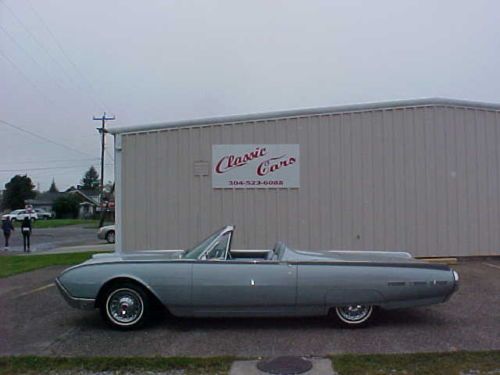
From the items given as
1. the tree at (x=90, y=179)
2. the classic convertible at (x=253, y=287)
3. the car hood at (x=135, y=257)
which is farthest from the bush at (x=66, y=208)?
the classic convertible at (x=253, y=287)

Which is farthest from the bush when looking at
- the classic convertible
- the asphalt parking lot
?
the classic convertible

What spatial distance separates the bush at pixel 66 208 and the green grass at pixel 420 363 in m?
75.3

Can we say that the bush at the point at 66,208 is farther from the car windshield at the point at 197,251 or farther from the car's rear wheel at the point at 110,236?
→ the car windshield at the point at 197,251

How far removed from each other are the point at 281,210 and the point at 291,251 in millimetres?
5877

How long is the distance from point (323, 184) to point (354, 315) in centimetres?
639

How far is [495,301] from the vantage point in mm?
7773

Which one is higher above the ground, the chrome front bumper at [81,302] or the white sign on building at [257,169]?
the white sign on building at [257,169]

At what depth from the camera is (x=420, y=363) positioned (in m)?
4.97

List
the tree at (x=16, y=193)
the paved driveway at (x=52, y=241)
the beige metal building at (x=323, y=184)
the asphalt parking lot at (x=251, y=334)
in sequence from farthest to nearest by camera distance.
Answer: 1. the tree at (x=16, y=193)
2. the paved driveway at (x=52, y=241)
3. the beige metal building at (x=323, y=184)
4. the asphalt parking lot at (x=251, y=334)

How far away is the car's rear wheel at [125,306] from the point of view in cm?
622

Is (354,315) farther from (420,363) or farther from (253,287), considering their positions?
(420,363)

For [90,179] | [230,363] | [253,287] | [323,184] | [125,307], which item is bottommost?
[230,363]

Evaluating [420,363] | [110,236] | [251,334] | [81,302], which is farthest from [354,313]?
[110,236]

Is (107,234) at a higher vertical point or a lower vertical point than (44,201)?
lower
